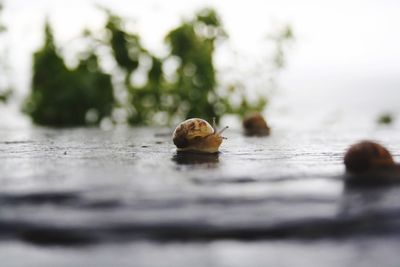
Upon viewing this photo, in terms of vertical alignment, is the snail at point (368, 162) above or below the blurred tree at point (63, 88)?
below

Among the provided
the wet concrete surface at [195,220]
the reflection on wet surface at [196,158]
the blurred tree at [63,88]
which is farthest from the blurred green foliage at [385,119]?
the wet concrete surface at [195,220]

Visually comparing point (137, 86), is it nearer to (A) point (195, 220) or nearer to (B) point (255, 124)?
(B) point (255, 124)

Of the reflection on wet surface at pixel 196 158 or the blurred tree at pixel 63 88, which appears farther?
the blurred tree at pixel 63 88

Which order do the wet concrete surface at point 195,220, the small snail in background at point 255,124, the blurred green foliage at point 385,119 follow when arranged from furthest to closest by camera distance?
the blurred green foliage at point 385,119 → the small snail in background at point 255,124 → the wet concrete surface at point 195,220

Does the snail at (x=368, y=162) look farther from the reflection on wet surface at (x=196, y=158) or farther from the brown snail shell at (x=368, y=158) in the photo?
the reflection on wet surface at (x=196, y=158)

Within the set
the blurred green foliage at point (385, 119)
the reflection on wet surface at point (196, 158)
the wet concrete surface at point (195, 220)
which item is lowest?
the wet concrete surface at point (195, 220)

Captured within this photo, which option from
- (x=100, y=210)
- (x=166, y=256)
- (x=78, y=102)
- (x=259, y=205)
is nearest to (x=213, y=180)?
(x=259, y=205)

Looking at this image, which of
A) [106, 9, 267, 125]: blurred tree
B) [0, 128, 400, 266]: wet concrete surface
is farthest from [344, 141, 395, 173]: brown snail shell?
[106, 9, 267, 125]: blurred tree

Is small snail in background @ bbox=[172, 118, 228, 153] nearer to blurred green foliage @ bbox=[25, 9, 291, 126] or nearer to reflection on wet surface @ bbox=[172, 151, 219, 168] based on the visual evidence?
reflection on wet surface @ bbox=[172, 151, 219, 168]
